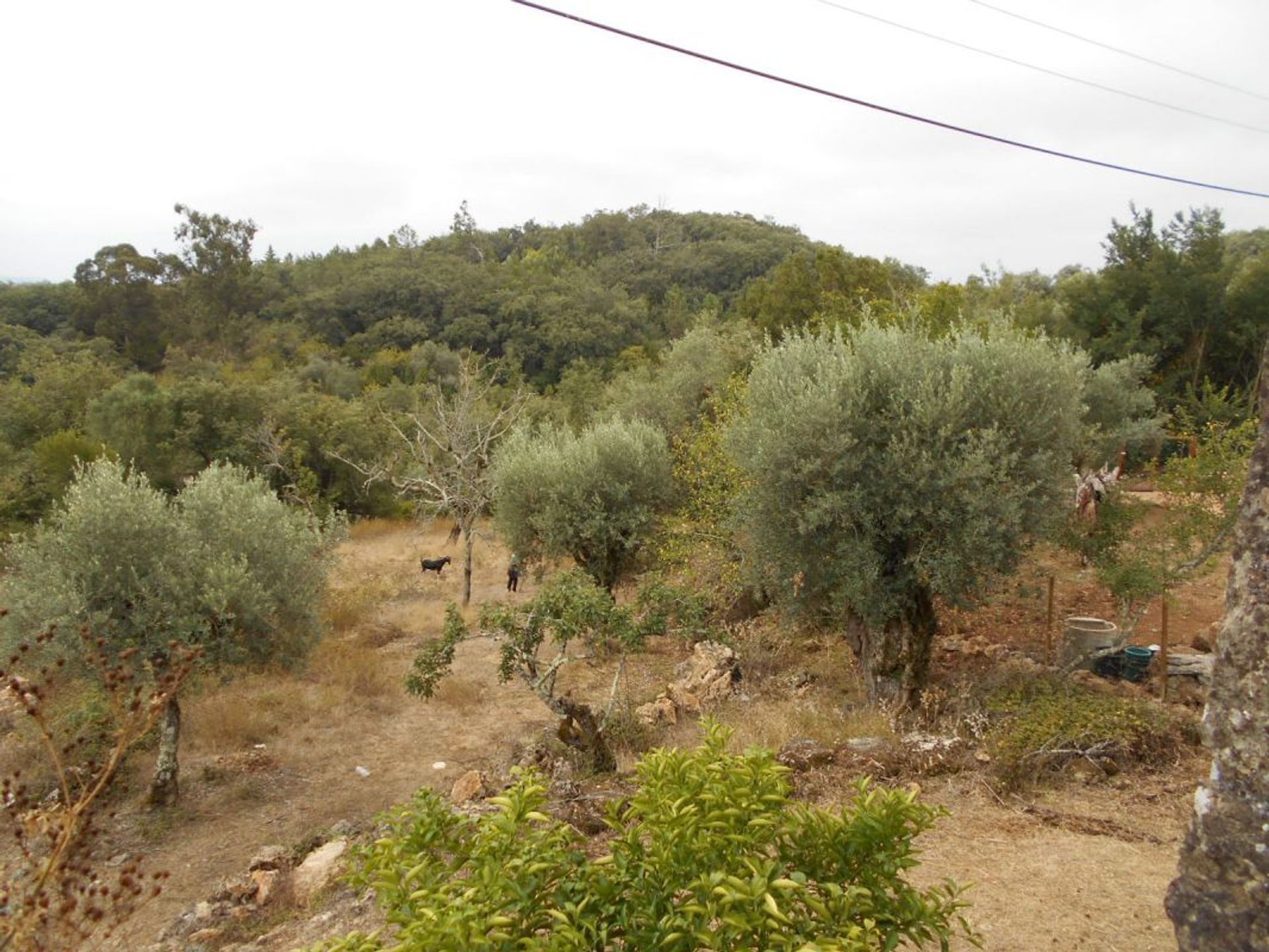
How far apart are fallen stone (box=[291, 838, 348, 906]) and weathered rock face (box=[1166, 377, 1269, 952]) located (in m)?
6.15

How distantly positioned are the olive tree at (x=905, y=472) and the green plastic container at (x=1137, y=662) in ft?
7.51

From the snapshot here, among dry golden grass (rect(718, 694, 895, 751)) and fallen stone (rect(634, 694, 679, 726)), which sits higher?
dry golden grass (rect(718, 694, 895, 751))

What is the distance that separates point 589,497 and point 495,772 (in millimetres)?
6088

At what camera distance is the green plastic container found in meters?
9.91

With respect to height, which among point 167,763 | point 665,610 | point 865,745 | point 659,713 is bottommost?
point 167,763

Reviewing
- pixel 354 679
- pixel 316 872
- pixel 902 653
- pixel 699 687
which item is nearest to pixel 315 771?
pixel 354 679

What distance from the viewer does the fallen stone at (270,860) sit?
26.4 feet

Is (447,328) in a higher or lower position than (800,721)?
higher

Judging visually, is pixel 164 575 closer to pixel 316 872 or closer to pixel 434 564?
pixel 316 872

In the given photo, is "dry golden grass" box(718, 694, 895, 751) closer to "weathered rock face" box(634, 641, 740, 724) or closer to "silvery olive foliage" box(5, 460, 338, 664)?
"weathered rock face" box(634, 641, 740, 724)

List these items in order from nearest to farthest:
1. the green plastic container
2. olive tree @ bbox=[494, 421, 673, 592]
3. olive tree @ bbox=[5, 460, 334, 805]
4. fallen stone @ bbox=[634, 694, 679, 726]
A: olive tree @ bbox=[5, 460, 334, 805] < the green plastic container < fallen stone @ bbox=[634, 694, 679, 726] < olive tree @ bbox=[494, 421, 673, 592]

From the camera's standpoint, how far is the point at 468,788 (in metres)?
9.14

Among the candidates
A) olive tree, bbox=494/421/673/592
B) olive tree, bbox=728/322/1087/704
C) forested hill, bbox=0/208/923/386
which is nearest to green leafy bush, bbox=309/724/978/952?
olive tree, bbox=728/322/1087/704

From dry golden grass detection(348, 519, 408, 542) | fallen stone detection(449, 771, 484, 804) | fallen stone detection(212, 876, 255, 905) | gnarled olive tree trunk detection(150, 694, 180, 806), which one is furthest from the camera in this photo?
dry golden grass detection(348, 519, 408, 542)
